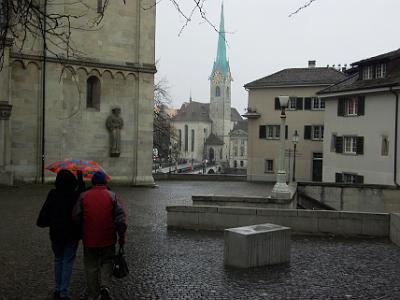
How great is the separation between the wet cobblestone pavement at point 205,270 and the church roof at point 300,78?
36.0 m

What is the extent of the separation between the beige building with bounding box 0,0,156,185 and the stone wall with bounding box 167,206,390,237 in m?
12.4

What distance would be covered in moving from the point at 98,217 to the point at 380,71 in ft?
100

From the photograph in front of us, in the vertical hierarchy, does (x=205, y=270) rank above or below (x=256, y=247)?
below

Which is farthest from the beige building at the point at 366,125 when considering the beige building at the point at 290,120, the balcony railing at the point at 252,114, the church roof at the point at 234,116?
the church roof at the point at 234,116

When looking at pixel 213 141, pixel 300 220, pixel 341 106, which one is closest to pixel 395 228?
pixel 300 220

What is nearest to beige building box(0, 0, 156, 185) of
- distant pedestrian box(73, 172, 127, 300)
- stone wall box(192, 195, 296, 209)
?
stone wall box(192, 195, 296, 209)

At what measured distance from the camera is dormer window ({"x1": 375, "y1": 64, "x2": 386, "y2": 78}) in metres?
33.7

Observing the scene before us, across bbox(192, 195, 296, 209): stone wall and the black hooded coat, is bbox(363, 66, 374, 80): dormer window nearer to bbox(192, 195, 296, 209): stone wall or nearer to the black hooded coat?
bbox(192, 195, 296, 209): stone wall

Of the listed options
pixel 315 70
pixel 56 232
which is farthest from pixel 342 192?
pixel 315 70

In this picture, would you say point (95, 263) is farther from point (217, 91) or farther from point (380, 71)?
point (217, 91)

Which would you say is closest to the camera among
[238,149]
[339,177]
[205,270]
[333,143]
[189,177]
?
[205,270]

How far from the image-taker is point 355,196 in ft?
82.6

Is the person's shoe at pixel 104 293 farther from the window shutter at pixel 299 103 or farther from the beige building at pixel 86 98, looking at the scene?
the window shutter at pixel 299 103

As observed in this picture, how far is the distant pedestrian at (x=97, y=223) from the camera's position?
695cm
